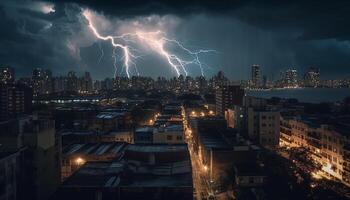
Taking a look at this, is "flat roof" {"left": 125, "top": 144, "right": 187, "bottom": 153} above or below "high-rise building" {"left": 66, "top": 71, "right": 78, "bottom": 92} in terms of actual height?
below

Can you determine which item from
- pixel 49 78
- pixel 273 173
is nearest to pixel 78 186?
pixel 273 173

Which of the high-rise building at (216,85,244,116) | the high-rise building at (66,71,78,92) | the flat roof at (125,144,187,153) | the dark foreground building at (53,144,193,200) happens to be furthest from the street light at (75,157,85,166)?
the high-rise building at (66,71,78,92)

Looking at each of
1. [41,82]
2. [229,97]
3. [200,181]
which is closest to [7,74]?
[41,82]

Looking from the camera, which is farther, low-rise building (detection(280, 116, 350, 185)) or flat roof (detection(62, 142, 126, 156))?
flat roof (detection(62, 142, 126, 156))

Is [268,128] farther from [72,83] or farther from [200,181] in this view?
[72,83]

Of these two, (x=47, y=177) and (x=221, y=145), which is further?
(x=221, y=145)

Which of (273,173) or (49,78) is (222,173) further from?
(49,78)

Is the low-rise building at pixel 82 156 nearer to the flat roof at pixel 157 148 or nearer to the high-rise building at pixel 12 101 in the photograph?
the flat roof at pixel 157 148

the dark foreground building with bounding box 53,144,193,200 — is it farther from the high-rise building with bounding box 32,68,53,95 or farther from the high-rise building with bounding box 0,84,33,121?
the high-rise building with bounding box 32,68,53,95
